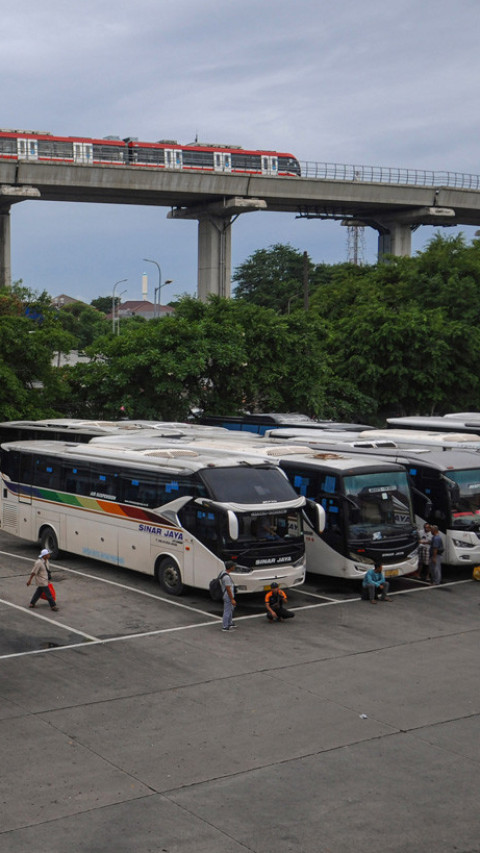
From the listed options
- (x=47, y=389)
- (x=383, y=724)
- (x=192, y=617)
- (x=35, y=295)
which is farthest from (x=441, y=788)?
(x=35, y=295)

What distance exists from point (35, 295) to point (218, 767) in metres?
29.9

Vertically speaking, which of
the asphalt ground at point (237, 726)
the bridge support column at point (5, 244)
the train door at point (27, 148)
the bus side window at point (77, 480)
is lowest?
the asphalt ground at point (237, 726)

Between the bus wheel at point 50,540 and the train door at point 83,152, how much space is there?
44.1 m

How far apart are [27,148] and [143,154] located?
7.78 meters

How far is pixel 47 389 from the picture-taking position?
117 feet

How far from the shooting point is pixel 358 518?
21.5m

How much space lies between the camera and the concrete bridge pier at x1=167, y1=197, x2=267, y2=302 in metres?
71.4

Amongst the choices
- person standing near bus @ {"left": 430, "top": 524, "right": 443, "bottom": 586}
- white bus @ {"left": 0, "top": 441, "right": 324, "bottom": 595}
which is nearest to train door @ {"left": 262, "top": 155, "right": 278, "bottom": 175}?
white bus @ {"left": 0, "top": 441, "right": 324, "bottom": 595}

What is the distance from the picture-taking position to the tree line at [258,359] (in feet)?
118

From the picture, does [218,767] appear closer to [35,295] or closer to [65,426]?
[65,426]

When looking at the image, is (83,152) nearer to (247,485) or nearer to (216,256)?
(216,256)

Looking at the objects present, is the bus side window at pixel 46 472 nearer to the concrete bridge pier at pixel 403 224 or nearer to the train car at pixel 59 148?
the train car at pixel 59 148

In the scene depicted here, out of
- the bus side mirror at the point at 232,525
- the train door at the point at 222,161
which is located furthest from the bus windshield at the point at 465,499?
the train door at the point at 222,161

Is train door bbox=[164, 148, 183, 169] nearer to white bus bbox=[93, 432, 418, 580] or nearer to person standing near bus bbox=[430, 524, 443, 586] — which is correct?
white bus bbox=[93, 432, 418, 580]
